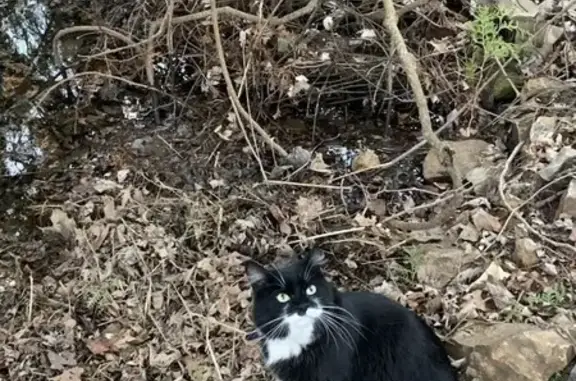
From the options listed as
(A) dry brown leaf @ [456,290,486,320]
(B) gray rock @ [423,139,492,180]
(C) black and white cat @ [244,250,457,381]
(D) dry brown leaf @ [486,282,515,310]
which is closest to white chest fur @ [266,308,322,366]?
(C) black and white cat @ [244,250,457,381]

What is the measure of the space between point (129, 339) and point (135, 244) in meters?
0.62

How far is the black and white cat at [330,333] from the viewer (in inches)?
139

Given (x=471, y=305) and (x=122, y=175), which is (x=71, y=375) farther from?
(x=471, y=305)

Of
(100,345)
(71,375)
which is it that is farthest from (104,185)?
(71,375)

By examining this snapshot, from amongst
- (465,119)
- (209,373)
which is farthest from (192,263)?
(465,119)

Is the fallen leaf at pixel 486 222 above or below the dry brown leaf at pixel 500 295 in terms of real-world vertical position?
above

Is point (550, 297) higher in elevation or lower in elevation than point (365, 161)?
lower

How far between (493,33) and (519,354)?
7.50ft

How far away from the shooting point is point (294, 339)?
360 cm

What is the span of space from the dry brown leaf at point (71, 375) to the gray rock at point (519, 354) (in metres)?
1.92

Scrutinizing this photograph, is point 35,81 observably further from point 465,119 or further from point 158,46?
point 465,119

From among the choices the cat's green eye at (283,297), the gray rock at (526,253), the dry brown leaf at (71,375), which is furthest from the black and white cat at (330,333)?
the dry brown leaf at (71,375)

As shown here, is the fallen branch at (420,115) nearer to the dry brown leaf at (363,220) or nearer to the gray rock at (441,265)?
the dry brown leaf at (363,220)

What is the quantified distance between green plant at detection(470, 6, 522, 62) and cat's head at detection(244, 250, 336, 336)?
87.2 inches
